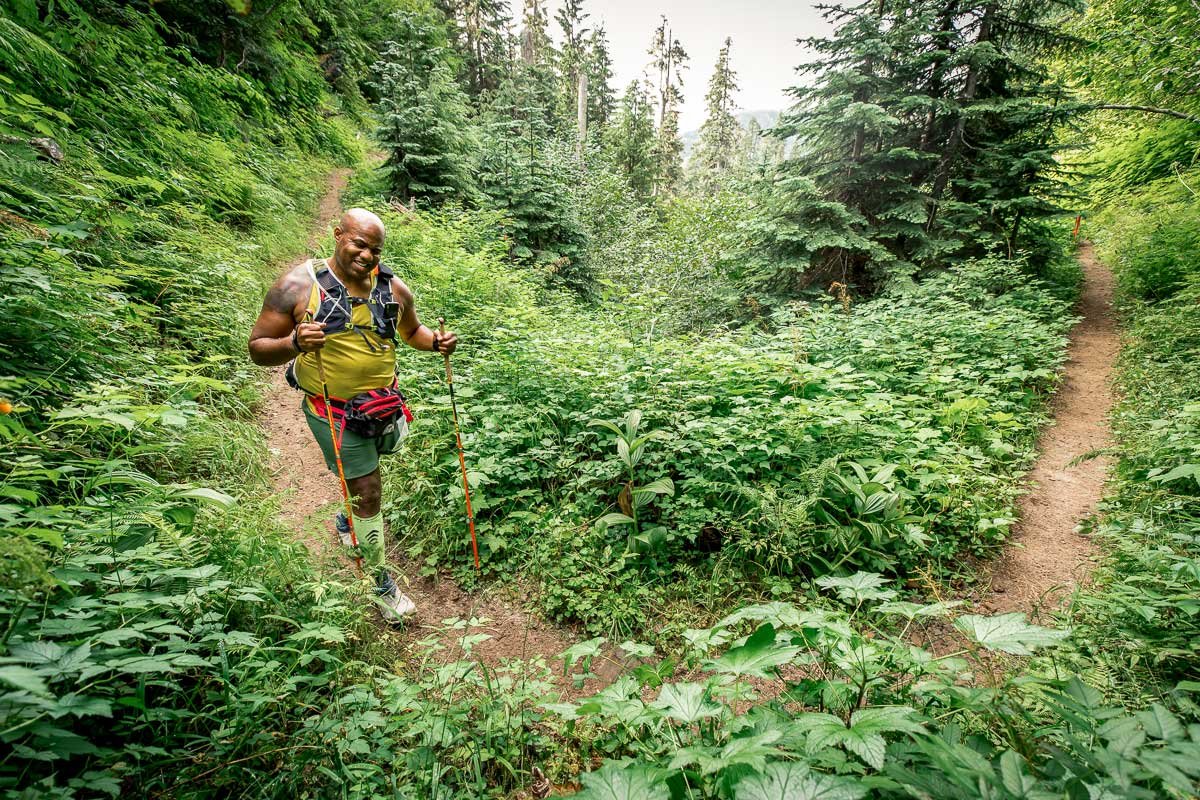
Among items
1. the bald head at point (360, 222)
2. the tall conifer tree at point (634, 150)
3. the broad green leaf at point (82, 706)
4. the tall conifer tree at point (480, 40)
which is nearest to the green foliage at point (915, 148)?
the bald head at point (360, 222)

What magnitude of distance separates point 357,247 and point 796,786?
3463 millimetres

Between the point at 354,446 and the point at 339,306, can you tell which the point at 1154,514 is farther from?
the point at 339,306

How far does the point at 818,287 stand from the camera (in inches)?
386

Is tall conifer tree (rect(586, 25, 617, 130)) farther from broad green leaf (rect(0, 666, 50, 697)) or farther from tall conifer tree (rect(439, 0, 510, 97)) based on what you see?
broad green leaf (rect(0, 666, 50, 697))

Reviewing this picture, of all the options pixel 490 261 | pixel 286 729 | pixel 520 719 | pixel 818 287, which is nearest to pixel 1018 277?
pixel 818 287

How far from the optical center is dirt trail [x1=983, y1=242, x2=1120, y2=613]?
12.1 feet

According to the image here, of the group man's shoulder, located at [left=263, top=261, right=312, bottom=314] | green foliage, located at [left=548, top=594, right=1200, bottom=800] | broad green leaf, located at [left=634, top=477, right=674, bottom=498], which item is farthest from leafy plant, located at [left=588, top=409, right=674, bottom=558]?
man's shoulder, located at [left=263, top=261, right=312, bottom=314]

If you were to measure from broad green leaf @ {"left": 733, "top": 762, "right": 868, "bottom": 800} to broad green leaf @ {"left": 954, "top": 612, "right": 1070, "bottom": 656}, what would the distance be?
73cm

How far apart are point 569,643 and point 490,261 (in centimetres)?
754

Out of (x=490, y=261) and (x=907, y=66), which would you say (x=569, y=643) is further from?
(x=907, y=66)

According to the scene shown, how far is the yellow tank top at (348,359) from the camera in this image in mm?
3061

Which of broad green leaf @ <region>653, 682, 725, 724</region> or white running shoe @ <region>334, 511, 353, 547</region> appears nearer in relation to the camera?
broad green leaf @ <region>653, 682, 725, 724</region>

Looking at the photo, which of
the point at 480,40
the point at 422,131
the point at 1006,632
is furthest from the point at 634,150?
the point at 1006,632

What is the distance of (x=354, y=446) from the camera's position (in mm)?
3244
